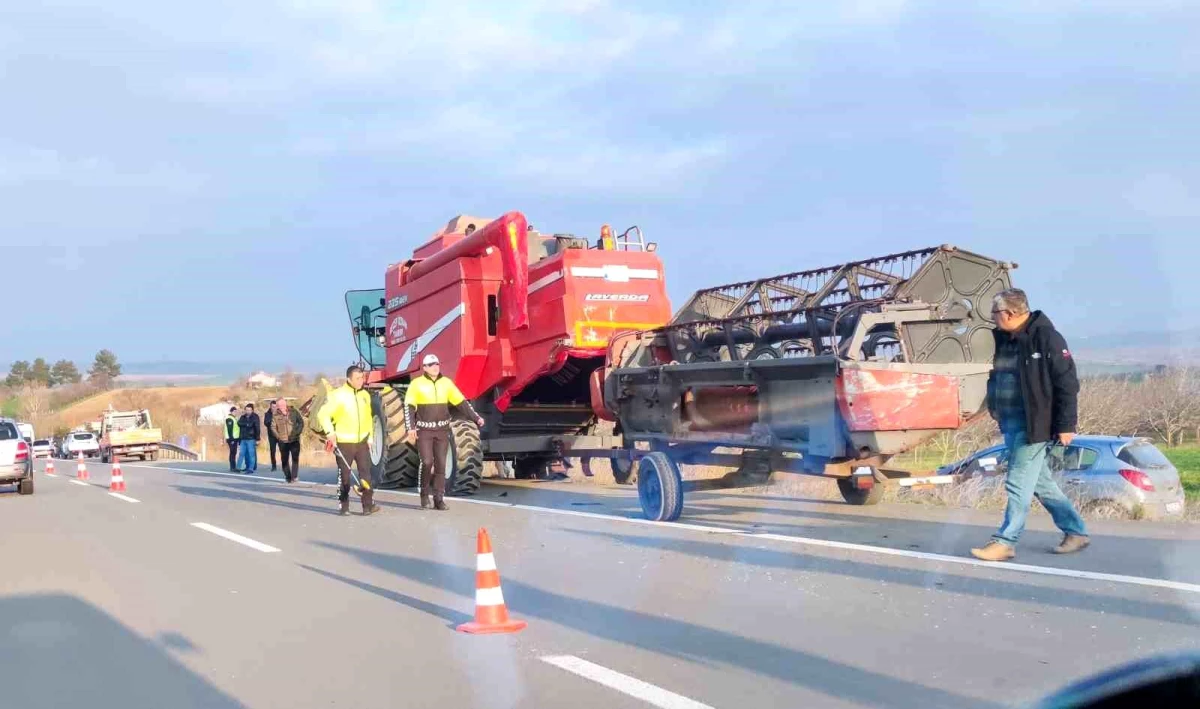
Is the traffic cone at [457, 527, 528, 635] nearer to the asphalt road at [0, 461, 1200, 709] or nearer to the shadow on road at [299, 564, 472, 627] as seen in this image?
the asphalt road at [0, 461, 1200, 709]

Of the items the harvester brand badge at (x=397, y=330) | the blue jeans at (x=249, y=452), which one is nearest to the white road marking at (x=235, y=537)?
the harvester brand badge at (x=397, y=330)

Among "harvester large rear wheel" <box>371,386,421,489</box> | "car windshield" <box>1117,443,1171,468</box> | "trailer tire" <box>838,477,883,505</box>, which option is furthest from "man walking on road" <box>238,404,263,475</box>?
"car windshield" <box>1117,443,1171,468</box>

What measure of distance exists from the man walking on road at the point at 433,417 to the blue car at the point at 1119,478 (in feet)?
18.4

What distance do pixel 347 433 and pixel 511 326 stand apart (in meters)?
2.41

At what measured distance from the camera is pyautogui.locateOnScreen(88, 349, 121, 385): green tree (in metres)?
134

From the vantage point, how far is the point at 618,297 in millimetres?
13516

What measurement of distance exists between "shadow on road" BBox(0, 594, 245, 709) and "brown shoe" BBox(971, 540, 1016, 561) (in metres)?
5.03

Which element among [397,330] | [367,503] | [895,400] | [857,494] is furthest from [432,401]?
[895,400]

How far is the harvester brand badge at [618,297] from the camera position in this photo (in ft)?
43.5

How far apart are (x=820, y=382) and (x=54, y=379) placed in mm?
152511

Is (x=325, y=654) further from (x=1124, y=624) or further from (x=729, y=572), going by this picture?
(x=1124, y=624)

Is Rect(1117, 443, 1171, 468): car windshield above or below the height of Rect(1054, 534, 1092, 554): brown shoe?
above

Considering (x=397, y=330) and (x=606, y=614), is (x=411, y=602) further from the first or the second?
(x=397, y=330)

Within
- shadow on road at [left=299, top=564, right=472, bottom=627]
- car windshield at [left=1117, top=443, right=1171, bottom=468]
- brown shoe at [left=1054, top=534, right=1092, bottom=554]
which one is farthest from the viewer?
car windshield at [left=1117, top=443, right=1171, bottom=468]
